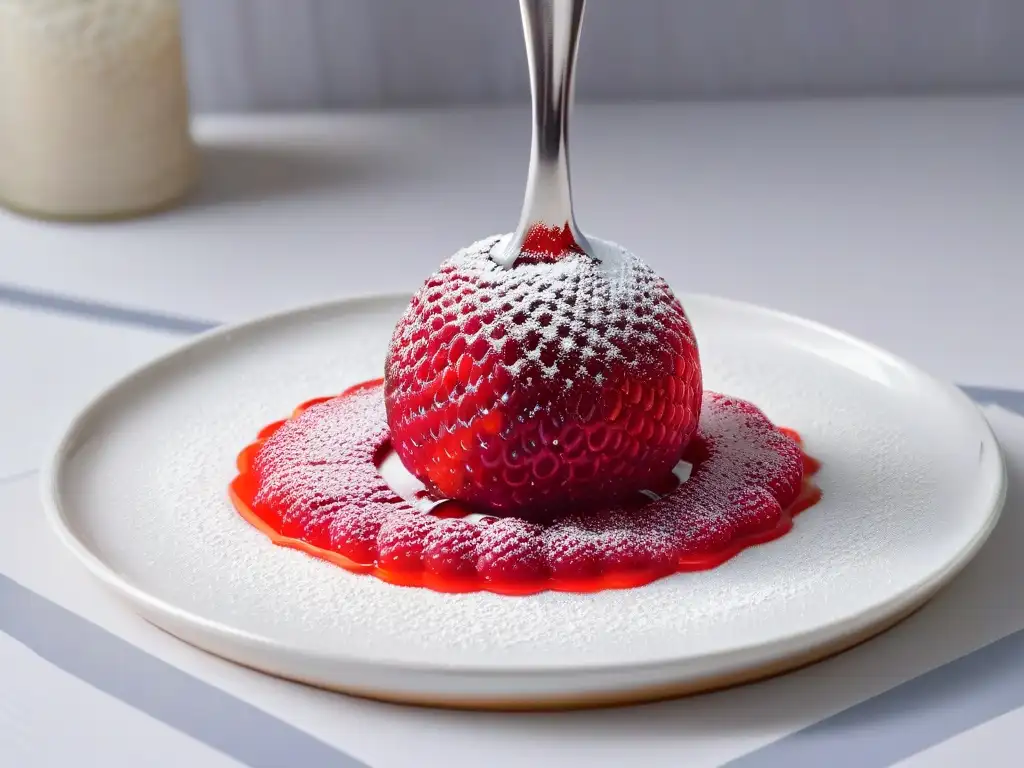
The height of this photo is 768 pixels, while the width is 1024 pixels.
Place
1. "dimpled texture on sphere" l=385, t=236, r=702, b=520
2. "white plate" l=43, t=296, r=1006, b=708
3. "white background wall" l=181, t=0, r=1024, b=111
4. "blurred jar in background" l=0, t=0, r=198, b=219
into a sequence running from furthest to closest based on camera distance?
"white background wall" l=181, t=0, r=1024, b=111 < "blurred jar in background" l=0, t=0, r=198, b=219 < "dimpled texture on sphere" l=385, t=236, r=702, b=520 < "white plate" l=43, t=296, r=1006, b=708

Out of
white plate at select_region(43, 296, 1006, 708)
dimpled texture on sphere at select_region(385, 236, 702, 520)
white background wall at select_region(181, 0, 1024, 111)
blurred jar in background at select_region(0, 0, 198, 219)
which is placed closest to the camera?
white plate at select_region(43, 296, 1006, 708)

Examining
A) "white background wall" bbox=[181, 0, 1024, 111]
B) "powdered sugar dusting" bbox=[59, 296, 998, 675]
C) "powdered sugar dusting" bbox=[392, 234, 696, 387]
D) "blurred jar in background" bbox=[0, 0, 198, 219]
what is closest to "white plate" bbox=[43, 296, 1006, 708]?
"powdered sugar dusting" bbox=[59, 296, 998, 675]

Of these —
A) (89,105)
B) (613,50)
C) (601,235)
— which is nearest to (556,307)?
(601,235)

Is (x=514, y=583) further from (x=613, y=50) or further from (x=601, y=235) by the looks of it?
(x=613, y=50)

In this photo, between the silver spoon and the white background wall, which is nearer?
the silver spoon

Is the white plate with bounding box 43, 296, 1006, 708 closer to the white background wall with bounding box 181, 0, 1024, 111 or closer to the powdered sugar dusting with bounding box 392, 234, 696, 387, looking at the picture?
the powdered sugar dusting with bounding box 392, 234, 696, 387

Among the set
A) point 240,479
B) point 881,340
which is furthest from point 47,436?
point 881,340

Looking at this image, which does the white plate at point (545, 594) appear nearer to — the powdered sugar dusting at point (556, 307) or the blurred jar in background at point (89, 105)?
the powdered sugar dusting at point (556, 307)

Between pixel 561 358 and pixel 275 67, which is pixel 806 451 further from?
pixel 275 67
